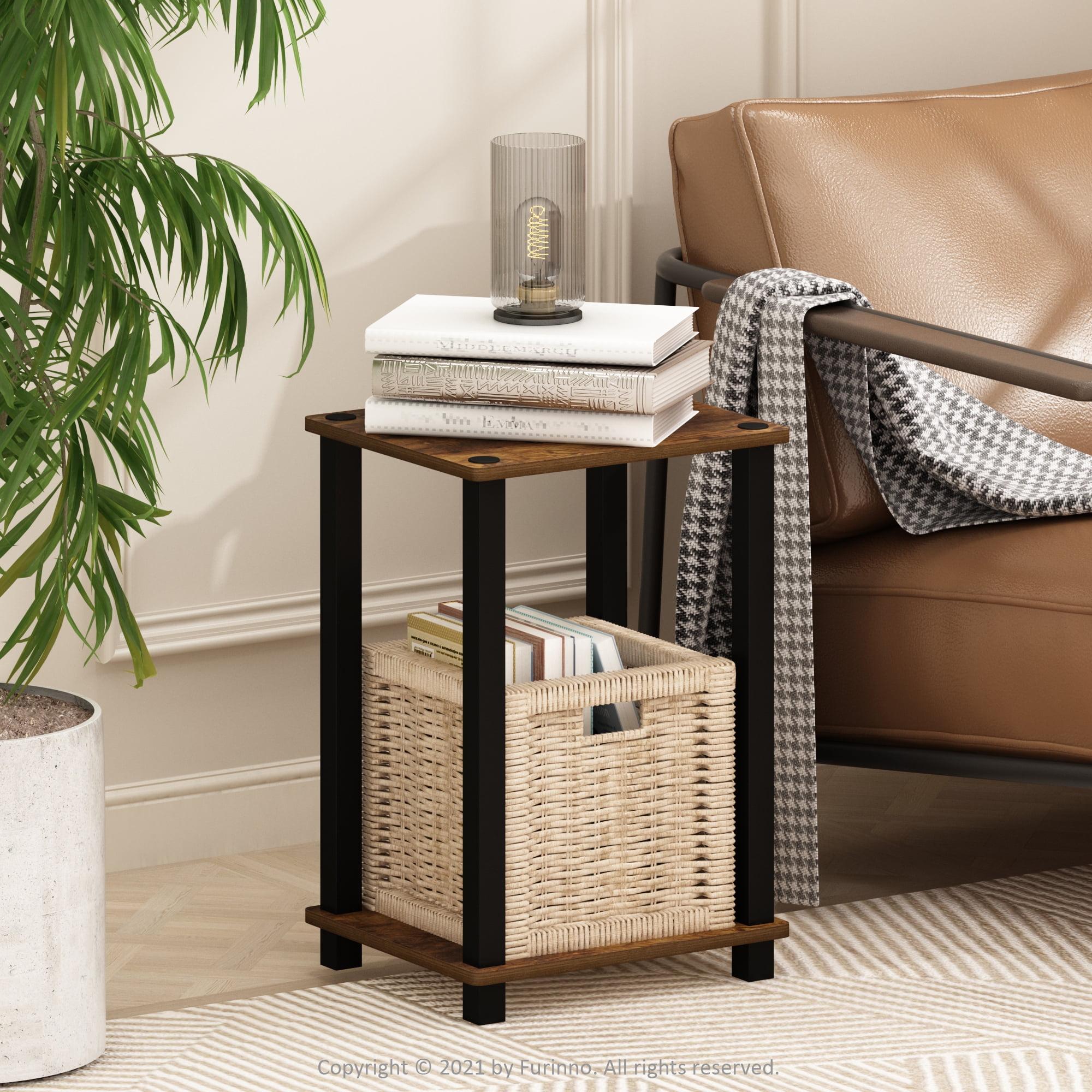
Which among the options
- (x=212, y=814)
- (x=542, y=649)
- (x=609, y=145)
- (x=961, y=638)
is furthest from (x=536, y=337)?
(x=212, y=814)

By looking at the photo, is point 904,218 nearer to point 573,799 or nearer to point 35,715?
point 573,799

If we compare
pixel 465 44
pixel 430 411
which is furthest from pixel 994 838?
pixel 465 44

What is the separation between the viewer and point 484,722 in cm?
180

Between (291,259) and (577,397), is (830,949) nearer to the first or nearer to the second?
(577,397)

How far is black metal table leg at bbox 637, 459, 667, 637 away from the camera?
243cm

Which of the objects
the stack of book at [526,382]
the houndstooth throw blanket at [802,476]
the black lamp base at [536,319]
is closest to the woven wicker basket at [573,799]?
the houndstooth throw blanket at [802,476]

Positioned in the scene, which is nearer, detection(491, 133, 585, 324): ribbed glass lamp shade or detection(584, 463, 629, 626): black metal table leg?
detection(491, 133, 585, 324): ribbed glass lamp shade

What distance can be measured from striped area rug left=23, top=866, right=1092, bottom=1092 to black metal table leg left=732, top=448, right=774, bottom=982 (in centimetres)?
9

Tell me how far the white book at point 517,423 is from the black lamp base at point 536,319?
0.10 metres

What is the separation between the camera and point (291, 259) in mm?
1771

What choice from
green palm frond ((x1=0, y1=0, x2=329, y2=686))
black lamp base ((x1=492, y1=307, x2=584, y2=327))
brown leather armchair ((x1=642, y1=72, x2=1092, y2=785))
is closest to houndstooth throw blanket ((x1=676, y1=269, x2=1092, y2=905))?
brown leather armchair ((x1=642, y1=72, x2=1092, y2=785))

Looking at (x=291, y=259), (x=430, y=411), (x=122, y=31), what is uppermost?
(x=122, y=31)

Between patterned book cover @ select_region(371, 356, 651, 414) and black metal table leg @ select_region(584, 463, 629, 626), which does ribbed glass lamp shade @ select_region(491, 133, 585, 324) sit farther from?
black metal table leg @ select_region(584, 463, 629, 626)

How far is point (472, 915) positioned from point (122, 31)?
859 mm
